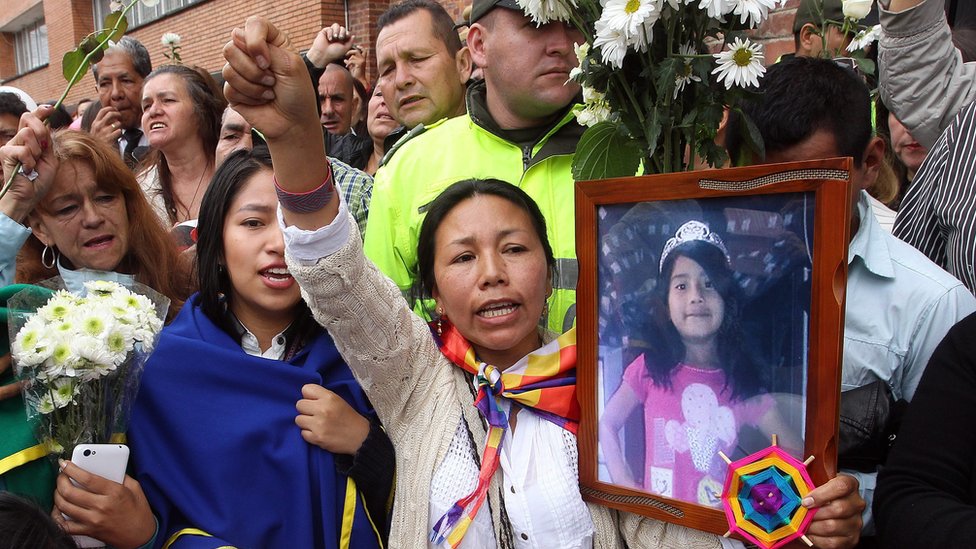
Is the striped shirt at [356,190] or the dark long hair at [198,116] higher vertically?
the dark long hair at [198,116]

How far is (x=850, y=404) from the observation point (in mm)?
1562

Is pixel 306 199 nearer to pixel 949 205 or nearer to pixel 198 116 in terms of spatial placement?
pixel 949 205

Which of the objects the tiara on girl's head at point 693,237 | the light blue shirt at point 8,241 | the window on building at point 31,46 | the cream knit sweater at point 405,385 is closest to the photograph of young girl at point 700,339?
the tiara on girl's head at point 693,237

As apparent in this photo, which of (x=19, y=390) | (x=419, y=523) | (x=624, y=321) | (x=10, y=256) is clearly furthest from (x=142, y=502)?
(x=624, y=321)

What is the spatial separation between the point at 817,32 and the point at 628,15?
195 cm

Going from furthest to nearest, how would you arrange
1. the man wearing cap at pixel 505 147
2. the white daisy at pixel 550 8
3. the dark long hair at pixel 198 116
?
the dark long hair at pixel 198 116
the man wearing cap at pixel 505 147
the white daisy at pixel 550 8

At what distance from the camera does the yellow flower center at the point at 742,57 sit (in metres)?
1.44

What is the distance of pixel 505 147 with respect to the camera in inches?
94.5

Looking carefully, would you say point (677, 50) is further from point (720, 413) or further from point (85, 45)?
point (85, 45)

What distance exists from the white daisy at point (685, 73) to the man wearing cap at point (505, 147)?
27.7 inches

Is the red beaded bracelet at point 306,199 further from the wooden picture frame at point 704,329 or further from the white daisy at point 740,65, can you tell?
the white daisy at point 740,65

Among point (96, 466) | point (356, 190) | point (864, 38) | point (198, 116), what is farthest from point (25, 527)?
point (864, 38)

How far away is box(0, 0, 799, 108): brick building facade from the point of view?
29.5ft

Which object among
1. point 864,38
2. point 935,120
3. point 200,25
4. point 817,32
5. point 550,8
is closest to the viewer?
point 550,8
